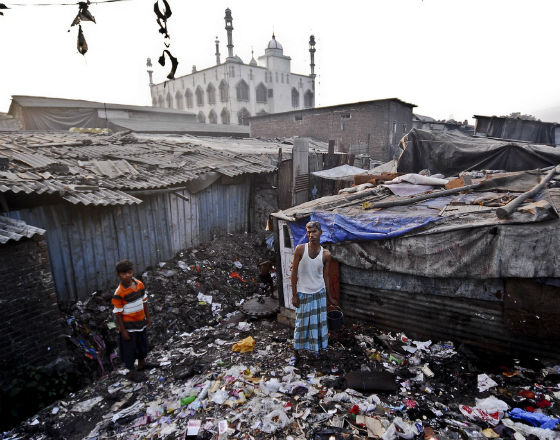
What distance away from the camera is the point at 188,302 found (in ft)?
22.2

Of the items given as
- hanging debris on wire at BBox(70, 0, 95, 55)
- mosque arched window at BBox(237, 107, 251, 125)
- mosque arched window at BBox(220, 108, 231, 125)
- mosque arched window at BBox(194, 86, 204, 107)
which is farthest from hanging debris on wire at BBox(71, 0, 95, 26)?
mosque arched window at BBox(194, 86, 204, 107)

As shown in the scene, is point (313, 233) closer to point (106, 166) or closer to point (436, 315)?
point (436, 315)

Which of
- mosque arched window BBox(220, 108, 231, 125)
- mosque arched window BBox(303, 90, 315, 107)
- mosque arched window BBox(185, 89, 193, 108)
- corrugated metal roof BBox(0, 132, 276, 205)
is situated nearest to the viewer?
corrugated metal roof BBox(0, 132, 276, 205)

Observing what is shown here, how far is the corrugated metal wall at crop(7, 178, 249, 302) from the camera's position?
19.1 ft

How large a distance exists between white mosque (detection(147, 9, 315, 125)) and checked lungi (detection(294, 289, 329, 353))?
118 ft

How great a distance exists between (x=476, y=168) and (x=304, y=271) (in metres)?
7.27

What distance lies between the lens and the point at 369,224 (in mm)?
4879

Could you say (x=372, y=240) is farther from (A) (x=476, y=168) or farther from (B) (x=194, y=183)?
(A) (x=476, y=168)

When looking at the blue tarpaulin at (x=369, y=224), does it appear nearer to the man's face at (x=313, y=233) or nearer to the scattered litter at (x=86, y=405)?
the man's face at (x=313, y=233)

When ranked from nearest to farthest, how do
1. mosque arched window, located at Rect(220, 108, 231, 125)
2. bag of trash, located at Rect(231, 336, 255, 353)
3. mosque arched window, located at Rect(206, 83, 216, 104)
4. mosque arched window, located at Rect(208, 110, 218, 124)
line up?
bag of trash, located at Rect(231, 336, 255, 353) → mosque arched window, located at Rect(220, 108, 231, 125) → mosque arched window, located at Rect(206, 83, 216, 104) → mosque arched window, located at Rect(208, 110, 218, 124)

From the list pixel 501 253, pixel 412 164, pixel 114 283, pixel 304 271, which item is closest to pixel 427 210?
pixel 501 253

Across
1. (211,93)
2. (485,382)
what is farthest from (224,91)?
(485,382)

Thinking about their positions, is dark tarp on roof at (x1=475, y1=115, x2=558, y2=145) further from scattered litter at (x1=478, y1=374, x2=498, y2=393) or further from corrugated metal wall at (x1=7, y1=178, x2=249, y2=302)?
scattered litter at (x1=478, y1=374, x2=498, y2=393)

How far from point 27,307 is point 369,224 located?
4.95 m
